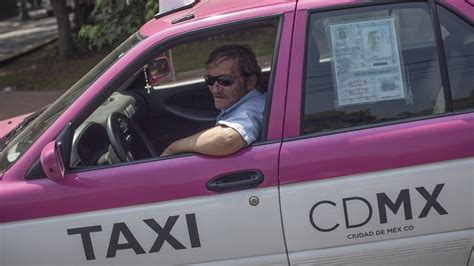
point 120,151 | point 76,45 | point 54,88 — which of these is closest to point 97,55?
point 76,45

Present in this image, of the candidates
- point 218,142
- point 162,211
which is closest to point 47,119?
point 162,211

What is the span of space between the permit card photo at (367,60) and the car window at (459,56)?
219 millimetres

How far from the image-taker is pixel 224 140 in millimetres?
2543

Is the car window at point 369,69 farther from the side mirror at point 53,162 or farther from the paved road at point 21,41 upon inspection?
the paved road at point 21,41

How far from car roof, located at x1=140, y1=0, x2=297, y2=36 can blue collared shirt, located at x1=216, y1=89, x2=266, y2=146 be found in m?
0.45

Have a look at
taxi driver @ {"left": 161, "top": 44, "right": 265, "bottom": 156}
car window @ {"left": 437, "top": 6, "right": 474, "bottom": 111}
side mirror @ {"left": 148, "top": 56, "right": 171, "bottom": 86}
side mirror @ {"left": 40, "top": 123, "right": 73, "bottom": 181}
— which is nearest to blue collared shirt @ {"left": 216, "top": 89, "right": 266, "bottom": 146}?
taxi driver @ {"left": 161, "top": 44, "right": 265, "bottom": 156}

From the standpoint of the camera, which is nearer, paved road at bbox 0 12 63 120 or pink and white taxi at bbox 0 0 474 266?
pink and white taxi at bbox 0 0 474 266

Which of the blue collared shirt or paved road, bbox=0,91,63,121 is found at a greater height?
the blue collared shirt

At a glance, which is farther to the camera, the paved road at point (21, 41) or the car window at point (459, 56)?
the paved road at point (21, 41)

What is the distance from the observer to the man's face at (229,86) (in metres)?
2.92

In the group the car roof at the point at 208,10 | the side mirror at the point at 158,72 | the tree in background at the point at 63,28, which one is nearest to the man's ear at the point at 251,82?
the car roof at the point at 208,10

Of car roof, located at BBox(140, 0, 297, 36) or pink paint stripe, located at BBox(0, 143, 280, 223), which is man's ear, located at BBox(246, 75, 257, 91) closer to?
car roof, located at BBox(140, 0, 297, 36)

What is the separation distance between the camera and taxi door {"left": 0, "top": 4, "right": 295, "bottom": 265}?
249 centimetres

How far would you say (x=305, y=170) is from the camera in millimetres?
2465
